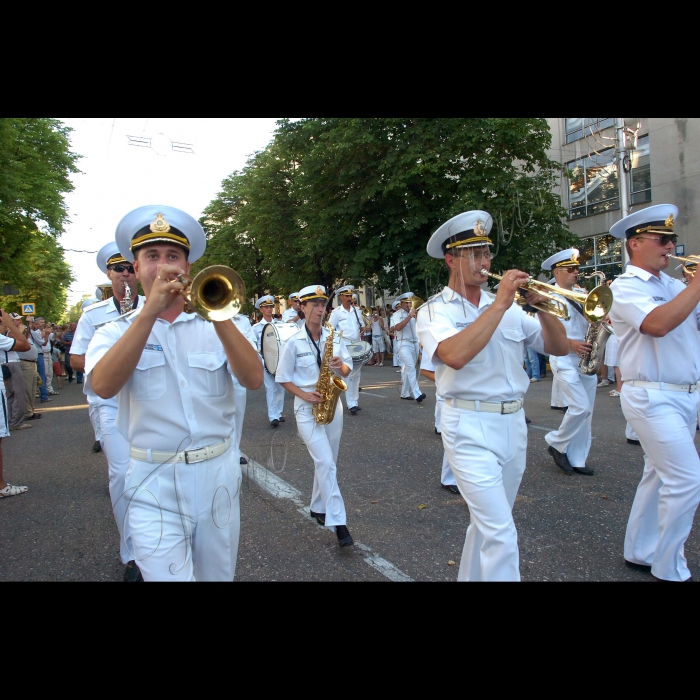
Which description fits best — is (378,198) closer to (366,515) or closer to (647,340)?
(366,515)

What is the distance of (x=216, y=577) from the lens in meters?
2.49

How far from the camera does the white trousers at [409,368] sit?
473 inches

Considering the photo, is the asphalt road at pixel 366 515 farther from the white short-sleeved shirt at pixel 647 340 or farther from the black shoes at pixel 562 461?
the white short-sleeved shirt at pixel 647 340

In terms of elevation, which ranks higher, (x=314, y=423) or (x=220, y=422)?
(x=220, y=422)

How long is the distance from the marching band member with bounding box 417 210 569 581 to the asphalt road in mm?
1221

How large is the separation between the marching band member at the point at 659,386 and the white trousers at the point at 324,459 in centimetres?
203

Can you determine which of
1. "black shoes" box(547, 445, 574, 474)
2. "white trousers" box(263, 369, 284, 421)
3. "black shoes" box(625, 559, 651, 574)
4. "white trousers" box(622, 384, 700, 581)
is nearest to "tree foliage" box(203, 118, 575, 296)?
"white trousers" box(263, 369, 284, 421)

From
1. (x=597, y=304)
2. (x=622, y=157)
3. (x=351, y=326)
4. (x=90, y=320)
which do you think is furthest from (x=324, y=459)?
(x=622, y=157)

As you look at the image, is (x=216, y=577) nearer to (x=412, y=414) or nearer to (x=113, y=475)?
(x=113, y=475)

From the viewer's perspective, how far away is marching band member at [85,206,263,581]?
2.30 m
